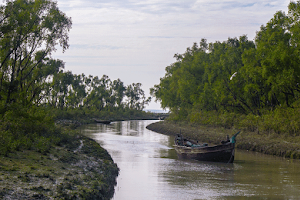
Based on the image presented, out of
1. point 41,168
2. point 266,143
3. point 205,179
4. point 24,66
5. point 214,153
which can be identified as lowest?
point 205,179

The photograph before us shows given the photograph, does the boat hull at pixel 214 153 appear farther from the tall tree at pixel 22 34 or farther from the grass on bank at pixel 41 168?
the tall tree at pixel 22 34

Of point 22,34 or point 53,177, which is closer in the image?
point 53,177

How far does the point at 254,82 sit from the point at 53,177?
94.3 feet

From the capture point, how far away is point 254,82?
35719 millimetres

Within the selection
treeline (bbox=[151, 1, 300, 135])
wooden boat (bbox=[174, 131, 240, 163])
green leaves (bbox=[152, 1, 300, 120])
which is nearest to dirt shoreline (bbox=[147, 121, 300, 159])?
treeline (bbox=[151, 1, 300, 135])

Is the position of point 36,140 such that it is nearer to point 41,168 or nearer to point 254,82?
point 41,168

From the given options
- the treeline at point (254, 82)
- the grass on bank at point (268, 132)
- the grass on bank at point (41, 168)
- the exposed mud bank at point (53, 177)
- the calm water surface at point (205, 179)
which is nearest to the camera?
the exposed mud bank at point (53, 177)

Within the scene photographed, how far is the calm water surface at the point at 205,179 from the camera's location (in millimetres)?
13344

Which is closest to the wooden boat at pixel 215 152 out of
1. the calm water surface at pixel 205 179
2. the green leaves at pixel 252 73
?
the calm water surface at pixel 205 179

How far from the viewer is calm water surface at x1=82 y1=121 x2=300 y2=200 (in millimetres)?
13344

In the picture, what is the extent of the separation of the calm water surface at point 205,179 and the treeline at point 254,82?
782cm

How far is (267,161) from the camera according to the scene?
2281 centimetres

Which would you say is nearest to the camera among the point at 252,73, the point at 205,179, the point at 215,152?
the point at 205,179

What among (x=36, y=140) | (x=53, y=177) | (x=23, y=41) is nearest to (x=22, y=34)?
(x=23, y=41)
